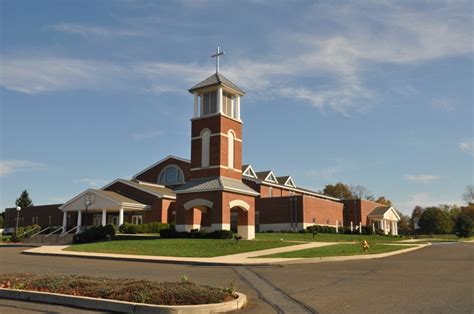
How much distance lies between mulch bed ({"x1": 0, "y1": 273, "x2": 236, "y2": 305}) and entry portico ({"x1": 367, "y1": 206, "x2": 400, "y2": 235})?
61701 mm

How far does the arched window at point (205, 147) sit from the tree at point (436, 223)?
61.1 m

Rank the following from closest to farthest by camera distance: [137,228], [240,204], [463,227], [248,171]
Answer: [240,204]
[137,228]
[248,171]
[463,227]

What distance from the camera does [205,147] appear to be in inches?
1420

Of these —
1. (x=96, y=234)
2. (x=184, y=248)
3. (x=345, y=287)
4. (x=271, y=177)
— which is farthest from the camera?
(x=271, y=177)

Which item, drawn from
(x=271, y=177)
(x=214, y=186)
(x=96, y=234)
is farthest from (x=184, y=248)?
(x=271, y=177)

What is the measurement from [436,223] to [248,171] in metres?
41.6

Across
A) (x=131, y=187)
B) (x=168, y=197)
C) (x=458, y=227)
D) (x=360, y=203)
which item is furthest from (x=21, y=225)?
(x=458, y=227)

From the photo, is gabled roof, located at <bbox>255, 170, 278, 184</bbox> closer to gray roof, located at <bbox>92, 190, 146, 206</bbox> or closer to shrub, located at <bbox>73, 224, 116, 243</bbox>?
gray roof, located at <bbox>92, 190, 146, 206</bbox>

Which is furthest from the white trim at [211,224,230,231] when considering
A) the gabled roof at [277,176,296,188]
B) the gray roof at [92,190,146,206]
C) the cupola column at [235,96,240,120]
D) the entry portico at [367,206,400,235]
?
the entry portico at [367,206,400,235]

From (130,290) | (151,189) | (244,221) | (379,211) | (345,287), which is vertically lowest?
(345,287)

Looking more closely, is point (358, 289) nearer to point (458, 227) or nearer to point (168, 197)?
point (168, 197)

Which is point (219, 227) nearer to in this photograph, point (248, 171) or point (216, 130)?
point (216, 130)

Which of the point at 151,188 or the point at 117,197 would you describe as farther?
the point at 151,188

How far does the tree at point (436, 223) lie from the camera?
273 ft
